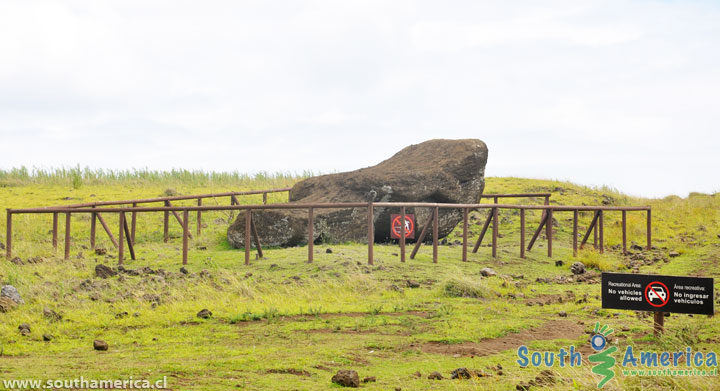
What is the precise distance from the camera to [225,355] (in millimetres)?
7293

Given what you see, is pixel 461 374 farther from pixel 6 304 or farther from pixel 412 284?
pixel 6 304

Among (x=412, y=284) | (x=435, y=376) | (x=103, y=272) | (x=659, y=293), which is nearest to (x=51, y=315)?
(x=103, y=272)

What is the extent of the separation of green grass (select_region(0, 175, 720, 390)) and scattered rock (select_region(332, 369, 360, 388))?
0.09 meters

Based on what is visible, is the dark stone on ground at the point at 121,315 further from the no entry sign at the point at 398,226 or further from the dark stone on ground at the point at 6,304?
the no entry sign at the point at 398,226

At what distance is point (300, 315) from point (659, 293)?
486 centimetres

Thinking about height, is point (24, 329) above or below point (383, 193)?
below

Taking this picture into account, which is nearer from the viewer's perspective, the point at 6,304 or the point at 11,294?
the point at 6,304

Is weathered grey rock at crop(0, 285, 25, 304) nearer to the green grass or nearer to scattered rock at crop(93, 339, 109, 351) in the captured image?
the green grass

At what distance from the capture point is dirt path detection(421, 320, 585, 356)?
24.6 ft

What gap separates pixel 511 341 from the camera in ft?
26.3

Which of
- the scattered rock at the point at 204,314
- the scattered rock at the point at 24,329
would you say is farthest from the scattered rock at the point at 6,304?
the scattered rock at the point at 204,314

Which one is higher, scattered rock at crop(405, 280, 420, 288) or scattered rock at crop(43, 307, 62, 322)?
scattered rock at crop(405, 280, 420, 288)

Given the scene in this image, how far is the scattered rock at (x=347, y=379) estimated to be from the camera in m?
5.92

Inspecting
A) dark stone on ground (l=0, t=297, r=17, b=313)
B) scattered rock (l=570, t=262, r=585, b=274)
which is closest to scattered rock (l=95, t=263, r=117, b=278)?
dark stone on ground (l=0, t=297, r=17, b=313)
